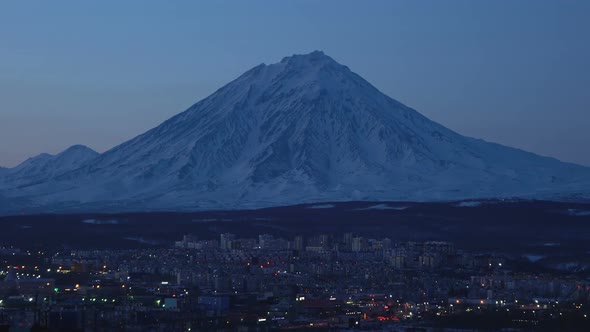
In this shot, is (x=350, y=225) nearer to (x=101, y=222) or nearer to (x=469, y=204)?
(x=469, y=204)

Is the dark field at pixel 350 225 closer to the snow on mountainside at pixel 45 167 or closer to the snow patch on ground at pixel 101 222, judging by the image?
the snow patch on ground at pixel 101 222

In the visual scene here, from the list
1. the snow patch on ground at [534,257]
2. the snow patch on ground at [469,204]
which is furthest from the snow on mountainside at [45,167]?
the snow patch on ground at [534,257]

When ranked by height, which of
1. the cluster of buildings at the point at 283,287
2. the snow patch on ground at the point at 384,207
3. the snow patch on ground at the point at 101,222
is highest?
the snow patch on ground at the point at 384,207

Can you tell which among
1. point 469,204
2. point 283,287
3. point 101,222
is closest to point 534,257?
point 283,287

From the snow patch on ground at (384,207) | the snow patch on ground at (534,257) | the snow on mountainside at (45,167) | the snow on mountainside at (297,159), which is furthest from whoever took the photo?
the snow on mountainside at (45,167)

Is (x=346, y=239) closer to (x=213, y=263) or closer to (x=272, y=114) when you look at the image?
(x=213, y=263)

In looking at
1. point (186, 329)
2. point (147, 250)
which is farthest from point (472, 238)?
point (186, 329)
